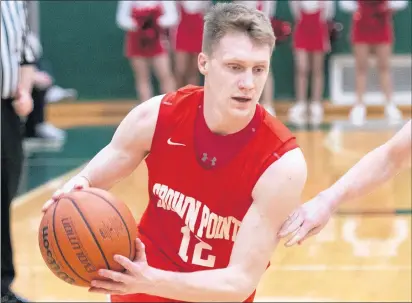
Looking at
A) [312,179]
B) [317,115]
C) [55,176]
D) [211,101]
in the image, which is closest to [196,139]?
[211,101]

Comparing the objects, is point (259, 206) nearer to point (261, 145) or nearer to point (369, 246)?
point (261, 145)

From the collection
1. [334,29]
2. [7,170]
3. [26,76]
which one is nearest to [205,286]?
[7,170]

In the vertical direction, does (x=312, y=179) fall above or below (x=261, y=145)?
A: below

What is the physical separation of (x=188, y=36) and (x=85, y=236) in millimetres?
8140

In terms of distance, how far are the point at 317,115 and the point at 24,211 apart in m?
5.66

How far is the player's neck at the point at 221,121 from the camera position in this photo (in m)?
2.90

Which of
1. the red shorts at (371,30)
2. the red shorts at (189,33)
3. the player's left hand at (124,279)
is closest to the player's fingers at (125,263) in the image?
the player's left hand at (124,279)

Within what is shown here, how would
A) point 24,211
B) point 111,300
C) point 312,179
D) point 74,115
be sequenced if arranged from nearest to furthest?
1. point 111,300
2. point 24,211
3. point 312,179
4. point 74,115

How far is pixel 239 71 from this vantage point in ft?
9.08

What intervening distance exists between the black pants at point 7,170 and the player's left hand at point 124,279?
1.64 metres

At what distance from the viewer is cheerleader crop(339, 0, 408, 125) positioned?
414 inches

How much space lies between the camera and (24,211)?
629 centimetres

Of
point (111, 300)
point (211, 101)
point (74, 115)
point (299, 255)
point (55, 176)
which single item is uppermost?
point (211, 101)

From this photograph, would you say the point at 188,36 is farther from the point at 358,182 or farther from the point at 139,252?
the point at 358,182
